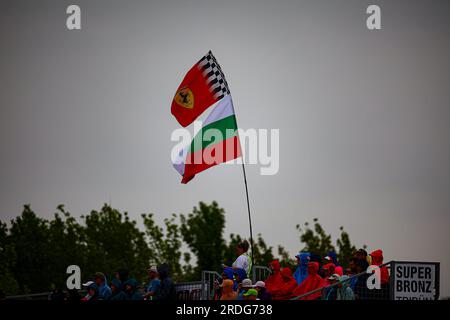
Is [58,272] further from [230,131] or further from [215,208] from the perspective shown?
[230,131]

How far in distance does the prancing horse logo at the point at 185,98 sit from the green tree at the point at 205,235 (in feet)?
306

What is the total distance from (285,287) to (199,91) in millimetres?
7377

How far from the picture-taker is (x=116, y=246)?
12256 centimetres

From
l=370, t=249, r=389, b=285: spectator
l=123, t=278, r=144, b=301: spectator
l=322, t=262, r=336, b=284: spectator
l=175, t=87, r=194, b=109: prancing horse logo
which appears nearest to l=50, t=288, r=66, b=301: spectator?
l=123, t=278, r=144, b=301: spectator

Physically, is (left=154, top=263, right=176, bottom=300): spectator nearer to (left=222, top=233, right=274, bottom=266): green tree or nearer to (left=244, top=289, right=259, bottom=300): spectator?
(left=244, top=289, right=259, bottom=300): spectator

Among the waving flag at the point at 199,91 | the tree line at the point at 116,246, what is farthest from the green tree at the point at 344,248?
the waving flag at the point at 199,91

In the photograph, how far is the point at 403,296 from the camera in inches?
778

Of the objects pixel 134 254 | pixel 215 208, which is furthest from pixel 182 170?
pixel 215 208

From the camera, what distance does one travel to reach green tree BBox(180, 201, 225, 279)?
124 m

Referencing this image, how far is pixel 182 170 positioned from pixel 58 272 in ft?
282

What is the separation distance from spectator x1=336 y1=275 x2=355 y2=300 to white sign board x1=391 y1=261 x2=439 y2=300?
970 mm

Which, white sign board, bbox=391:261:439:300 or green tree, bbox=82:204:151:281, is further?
green tree, bbox=82:204:151:281

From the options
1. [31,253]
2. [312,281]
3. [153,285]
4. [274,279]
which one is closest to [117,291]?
[153,285]
